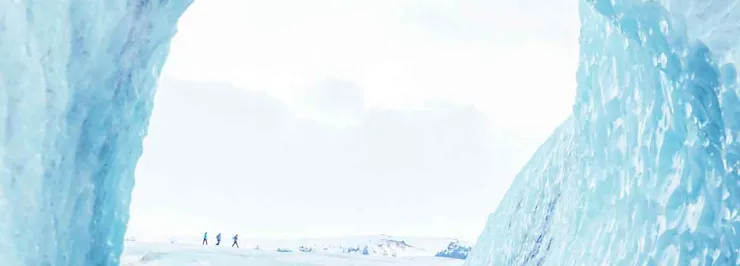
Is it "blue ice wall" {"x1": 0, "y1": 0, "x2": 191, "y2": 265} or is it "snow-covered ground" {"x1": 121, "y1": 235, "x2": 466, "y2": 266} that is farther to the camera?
"snow-covered ground" {"x1": 121, "y1": 235, "x2": 466, "y2": 266}

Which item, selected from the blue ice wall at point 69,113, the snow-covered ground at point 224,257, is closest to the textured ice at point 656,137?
the blue ice wall at point 69,113

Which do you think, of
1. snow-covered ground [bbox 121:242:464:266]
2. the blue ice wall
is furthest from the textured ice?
snow-covered ground [bbox 121:242:464:266]

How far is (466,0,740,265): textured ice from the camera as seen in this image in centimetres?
423

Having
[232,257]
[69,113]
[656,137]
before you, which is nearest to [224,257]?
[232,257]

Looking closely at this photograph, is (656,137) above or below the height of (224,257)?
below

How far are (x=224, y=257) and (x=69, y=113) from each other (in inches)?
471

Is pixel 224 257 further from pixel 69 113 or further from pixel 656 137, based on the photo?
pixel 656 137

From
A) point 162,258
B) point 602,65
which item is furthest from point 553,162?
point 162,258

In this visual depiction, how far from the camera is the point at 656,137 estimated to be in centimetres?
→ 484

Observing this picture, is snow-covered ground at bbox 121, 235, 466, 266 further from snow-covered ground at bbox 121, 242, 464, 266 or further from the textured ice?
the textured ice

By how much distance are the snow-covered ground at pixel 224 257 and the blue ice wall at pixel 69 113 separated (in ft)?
28.9

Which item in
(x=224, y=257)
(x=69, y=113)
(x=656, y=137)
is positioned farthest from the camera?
(x=224, y=257)

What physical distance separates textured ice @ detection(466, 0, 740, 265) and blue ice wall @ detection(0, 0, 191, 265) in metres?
3.79

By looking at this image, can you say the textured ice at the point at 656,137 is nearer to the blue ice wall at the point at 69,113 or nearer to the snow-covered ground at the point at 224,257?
the blue ice wall at the point at 69,113
